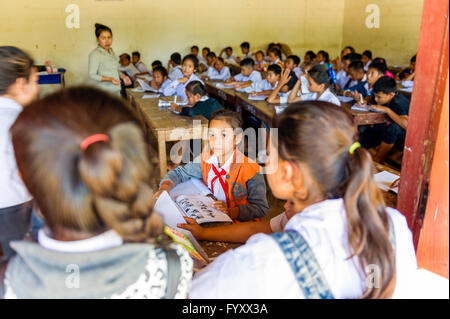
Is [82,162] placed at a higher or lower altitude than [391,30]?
lower

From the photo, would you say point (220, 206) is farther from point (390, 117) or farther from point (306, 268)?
point (390, 117)

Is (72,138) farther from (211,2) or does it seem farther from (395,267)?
(211,2)

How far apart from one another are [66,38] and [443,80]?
792 cm

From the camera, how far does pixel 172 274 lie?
2.28 ft

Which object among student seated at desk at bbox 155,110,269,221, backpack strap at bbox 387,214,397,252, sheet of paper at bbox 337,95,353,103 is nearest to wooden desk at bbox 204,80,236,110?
sheet of paper at bbox 337,95,353,103

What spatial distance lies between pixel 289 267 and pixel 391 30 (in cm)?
786

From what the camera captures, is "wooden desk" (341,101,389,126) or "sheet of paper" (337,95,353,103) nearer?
"wooden desk" (341,101,389,126)

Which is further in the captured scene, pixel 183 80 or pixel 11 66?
pixel 183 80

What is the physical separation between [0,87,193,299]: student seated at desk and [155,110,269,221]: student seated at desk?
96 cm

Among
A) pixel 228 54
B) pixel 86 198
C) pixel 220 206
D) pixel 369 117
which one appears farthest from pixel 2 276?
pixel 228 54

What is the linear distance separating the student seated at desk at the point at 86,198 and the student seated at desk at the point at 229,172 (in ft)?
3.14

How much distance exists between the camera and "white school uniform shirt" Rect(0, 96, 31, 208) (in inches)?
49.9

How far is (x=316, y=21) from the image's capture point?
29.2 feet

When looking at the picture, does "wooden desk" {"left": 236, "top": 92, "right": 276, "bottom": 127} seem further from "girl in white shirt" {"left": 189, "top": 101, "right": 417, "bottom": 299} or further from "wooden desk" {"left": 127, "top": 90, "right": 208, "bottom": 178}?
"girl in white shirt" {"left": 189, "top": 101, "right": 417, "bottom": 299}
